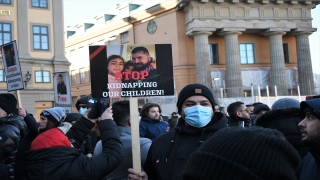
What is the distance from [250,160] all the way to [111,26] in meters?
47.2

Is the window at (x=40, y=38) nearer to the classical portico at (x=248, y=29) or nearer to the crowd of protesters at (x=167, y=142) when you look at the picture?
the classical portico at (x=248, y=29)

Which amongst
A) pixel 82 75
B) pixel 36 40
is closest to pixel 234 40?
pixel 36 40

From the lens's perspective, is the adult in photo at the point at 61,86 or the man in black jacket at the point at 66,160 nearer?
the man in black jacket at the point at 66,160

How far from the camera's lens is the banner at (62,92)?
1171 centimetres

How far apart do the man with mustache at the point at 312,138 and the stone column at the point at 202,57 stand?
34684 mm

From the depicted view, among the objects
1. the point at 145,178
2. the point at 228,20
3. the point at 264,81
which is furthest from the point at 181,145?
the point at 264,81

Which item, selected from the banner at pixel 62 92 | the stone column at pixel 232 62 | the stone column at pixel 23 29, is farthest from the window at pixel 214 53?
the banner at pixel 62 92

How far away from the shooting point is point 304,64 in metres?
41.5

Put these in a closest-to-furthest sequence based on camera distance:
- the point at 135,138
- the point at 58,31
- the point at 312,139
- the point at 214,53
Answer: the point at 312,139, the point at 135,138, the point at 58,31, the point at 214,53

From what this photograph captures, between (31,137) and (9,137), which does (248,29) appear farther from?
(9,137)

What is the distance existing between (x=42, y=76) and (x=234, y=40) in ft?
58.9

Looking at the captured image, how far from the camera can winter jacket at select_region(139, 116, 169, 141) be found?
23.7 feet

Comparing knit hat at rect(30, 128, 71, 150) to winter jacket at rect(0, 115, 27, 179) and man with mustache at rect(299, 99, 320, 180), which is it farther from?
man with mustache at rect(299, 99, 320, 180)

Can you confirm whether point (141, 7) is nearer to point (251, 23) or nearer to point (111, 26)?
point (111, 26)
